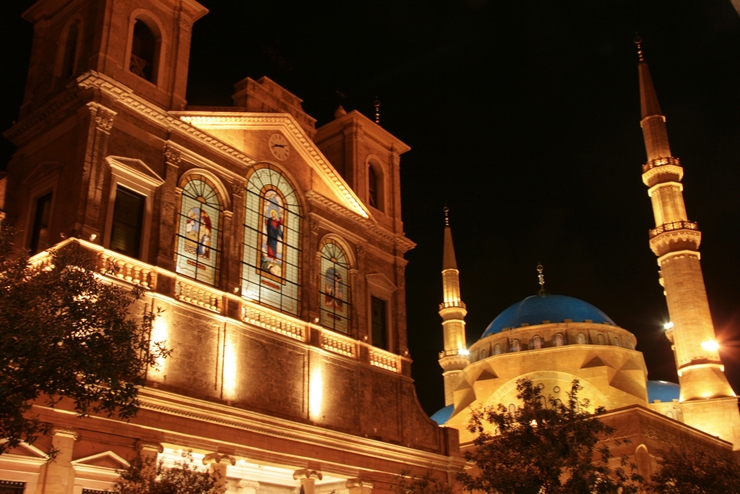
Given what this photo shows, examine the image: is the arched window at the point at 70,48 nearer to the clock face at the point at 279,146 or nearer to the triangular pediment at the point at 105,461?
the clock face at the point at 279,146

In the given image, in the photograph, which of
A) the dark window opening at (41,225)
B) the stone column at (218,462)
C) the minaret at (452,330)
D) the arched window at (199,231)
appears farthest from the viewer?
the minaret at (452,330)

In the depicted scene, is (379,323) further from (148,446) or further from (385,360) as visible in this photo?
(148,446)

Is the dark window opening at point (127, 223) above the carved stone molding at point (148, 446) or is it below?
above

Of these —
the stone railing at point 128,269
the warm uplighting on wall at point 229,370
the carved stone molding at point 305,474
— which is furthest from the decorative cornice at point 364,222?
the carved stone molding at point 305,474

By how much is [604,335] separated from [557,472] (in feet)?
113

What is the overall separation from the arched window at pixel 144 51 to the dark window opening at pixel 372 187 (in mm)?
11226

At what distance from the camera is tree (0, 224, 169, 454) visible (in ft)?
44.0

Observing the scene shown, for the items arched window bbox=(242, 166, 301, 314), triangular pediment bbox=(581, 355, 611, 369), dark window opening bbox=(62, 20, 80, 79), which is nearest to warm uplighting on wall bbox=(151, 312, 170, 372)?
arched window bbox=(242, 166, 301, 314)

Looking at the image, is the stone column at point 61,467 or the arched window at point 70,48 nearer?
the stone column at point 61,467

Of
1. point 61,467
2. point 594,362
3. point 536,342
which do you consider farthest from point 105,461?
point 536,342

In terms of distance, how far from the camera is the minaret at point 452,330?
6341 cm

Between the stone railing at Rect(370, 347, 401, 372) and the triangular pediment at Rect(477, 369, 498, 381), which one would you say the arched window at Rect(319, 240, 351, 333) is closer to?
the stone railing at Rect(370, 347, 401, 372)

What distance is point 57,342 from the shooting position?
550 inches

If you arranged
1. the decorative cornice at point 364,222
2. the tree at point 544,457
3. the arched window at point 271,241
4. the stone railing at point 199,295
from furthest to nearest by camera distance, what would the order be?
the decorative cornice at point 364,222
the arched window at point 271,241
the stone railing at point 199,295
the tree at point 544,457
